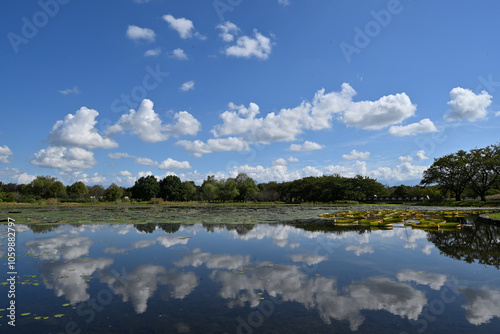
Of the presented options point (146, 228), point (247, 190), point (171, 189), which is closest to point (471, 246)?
point (146, 228)

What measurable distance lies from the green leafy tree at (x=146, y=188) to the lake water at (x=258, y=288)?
82.4 m

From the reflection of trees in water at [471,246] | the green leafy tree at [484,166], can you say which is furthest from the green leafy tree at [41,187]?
the green leafy tree at [484,166]

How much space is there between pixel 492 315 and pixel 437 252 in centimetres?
704

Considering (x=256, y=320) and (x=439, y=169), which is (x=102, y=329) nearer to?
(x=256, y=320)

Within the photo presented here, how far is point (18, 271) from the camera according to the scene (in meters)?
9.54

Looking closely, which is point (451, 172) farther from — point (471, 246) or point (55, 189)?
point (55, 189)

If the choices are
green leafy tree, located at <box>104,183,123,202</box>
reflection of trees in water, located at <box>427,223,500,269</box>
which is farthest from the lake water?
green leafy tree, located at <box>104,183,123,202</box>

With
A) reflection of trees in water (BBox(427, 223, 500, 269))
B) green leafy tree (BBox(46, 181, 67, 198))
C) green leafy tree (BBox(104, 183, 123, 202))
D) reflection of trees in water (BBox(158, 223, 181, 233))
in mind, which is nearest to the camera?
reflection of trees in water (BBox(427, 223, 500, 269))

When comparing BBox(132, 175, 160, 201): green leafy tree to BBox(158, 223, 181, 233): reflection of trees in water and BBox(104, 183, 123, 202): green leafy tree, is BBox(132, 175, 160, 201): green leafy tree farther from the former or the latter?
BBox(158, 223, 181, 233): reflection of trees in water

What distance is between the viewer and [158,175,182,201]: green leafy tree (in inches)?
3666

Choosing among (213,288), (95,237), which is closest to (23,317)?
(213,288)

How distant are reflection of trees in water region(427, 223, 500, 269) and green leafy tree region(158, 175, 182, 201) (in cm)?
8368

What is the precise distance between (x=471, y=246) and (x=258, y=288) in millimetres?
11695

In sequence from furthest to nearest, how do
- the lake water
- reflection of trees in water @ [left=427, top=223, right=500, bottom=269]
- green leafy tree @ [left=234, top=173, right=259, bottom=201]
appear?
green leafy tree @ [left=234, top=173, right=259, bottom=201]
reflection of trees in water @ [left=427, top=223, right=500, bottom=269]
the lake water
